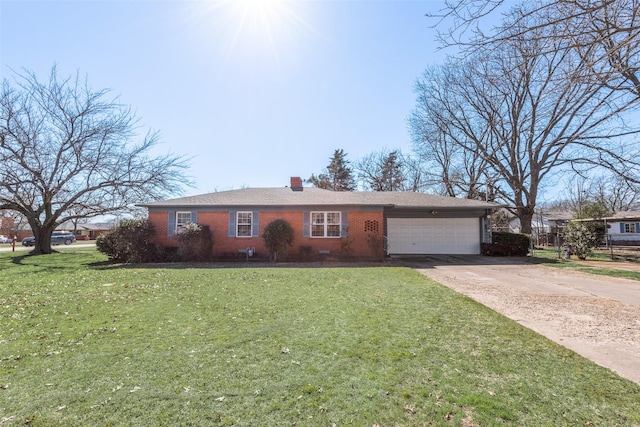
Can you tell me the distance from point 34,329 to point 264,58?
7692 millimetres

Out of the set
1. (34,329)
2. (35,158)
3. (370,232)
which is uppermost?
(35,158)

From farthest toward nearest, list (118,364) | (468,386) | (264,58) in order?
(264,58), (118,364), (468,386)

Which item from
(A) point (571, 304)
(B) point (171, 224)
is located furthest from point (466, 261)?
(B) point (171, 224)

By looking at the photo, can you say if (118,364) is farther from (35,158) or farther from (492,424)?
(35,158)

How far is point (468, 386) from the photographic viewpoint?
2750 millimetres

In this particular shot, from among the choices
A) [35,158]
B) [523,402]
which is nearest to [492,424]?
[523,402]

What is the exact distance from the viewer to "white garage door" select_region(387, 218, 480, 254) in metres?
16.5

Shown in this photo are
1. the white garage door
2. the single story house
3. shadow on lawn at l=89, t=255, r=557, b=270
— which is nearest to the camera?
shadow on lawn at l=89, t=255, r=557, b=270

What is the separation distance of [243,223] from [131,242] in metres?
4.81

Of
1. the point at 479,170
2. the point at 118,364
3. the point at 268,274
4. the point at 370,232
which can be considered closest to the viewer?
the point at 118,364

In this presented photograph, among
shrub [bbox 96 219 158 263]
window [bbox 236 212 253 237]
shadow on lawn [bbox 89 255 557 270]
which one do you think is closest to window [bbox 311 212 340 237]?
shadow on lawn [bbox 89 255 557 270]

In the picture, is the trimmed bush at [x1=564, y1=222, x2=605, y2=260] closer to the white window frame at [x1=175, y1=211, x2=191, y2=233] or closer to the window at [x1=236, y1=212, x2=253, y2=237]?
the window at [x1=236, y1=212, x2=253, y2=237]

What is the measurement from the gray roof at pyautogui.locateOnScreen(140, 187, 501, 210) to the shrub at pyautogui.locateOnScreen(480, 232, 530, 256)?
1885 mm

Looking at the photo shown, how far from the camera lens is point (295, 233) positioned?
48.0ft
